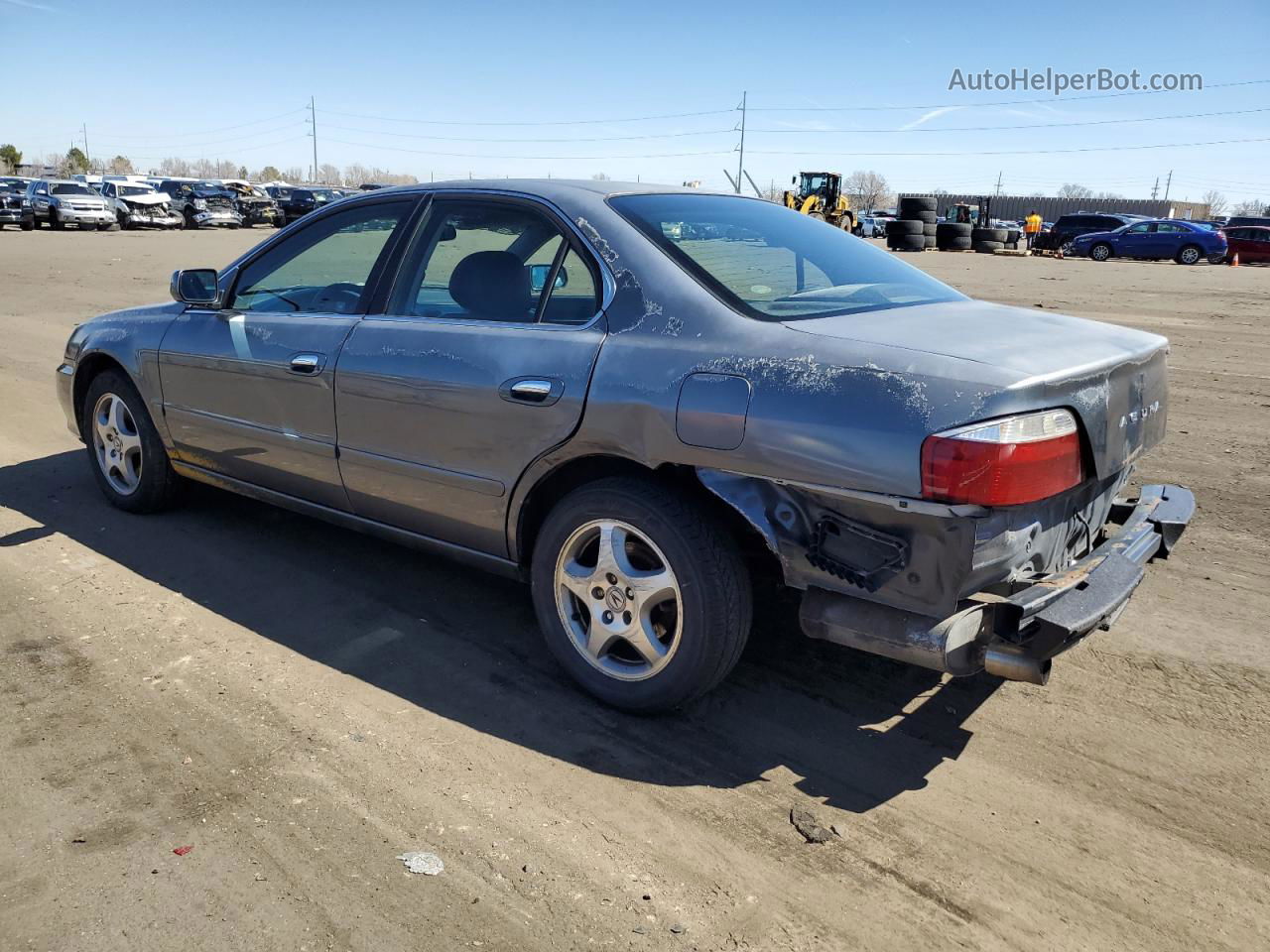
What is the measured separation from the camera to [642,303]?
3.13 meters

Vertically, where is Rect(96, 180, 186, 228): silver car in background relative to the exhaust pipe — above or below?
above

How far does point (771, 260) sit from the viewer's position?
345cm

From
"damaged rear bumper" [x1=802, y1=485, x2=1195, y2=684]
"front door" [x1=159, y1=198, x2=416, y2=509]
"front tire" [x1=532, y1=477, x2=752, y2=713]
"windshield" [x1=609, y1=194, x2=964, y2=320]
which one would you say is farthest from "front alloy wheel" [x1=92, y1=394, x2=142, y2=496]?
"damaged rear bumper" [x1=802, y1=485, x2=1195, y2=684]

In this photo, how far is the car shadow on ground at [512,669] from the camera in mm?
3018

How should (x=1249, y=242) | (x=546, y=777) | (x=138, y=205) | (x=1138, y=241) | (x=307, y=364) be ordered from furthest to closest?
(x=138, y=205) < (x=1249, y=242) < (x=1138, y=241) < (x=307, y=364) < (x=546, y=777)

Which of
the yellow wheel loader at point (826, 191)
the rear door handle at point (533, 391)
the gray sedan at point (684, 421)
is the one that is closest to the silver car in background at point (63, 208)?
the yellow wheel loader at point (826, 191)

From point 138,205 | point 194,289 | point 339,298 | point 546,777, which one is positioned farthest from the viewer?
point 138,205

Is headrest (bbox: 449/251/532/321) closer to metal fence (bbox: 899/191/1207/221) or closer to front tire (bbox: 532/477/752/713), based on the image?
front tire (bbox: 532/477/752/713)

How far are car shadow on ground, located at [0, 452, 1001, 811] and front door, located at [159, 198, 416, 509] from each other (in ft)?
1.39

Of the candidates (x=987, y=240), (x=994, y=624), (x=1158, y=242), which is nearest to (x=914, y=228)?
(x=987, y=240)

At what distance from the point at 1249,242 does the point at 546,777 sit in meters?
37.9

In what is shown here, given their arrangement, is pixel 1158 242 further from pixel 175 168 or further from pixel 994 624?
pixel 175 168

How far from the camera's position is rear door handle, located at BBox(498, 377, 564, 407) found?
3209 mm

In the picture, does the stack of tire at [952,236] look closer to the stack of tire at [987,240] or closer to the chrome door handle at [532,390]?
the stack of tire at [987,240]
